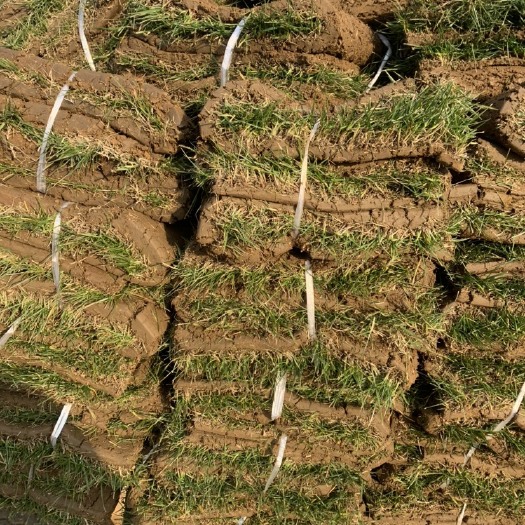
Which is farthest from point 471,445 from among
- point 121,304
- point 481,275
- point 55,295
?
point 55,295

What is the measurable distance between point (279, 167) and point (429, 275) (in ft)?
2.51

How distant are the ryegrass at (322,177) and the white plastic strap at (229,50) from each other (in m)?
0.46

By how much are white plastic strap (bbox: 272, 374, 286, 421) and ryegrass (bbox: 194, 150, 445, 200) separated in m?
0.76

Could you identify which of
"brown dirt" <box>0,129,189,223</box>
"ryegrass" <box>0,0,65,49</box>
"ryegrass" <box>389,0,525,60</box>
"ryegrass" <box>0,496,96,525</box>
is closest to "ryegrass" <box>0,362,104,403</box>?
"ryegrass" <box>0,496,96,525</box>

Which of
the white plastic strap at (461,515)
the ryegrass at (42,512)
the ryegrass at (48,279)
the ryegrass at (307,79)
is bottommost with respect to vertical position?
the ryegrass at (42,512)

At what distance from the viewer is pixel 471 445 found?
203 centimetres

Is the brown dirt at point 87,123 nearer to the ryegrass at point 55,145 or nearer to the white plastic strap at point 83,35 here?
the ryegrass at point 55,145

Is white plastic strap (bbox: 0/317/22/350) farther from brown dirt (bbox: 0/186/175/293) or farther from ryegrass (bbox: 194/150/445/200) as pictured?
ryegrass (bbox: 194/150/445/200)

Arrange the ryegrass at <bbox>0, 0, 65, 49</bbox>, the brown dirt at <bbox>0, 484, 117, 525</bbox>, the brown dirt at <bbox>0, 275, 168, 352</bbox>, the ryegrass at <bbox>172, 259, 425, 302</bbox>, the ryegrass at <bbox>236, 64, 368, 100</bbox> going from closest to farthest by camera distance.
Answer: the ryegrass at <bbox>172, 259, 425, 302</bbox>, the brown dirt at <bbox>0, 275, 168, 352</bbox>, the ryegrass at <bbox>236, 64, 368, 100</bbox>, the brown dirt at <bbox>0, 484, 117, 525</bbox>, the ryegrass at <bbox>0, 0, 65, 49</bbox>

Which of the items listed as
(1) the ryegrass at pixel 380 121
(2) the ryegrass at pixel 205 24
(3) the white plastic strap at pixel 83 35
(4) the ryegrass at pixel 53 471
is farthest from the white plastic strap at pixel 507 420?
(3) the white plastic strap at pixel 83 35

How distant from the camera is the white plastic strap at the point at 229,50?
207 cm

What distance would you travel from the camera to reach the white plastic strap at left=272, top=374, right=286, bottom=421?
6.31 feet

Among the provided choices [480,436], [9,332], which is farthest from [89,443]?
[480,436]

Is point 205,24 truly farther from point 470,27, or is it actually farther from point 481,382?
point 481,382
